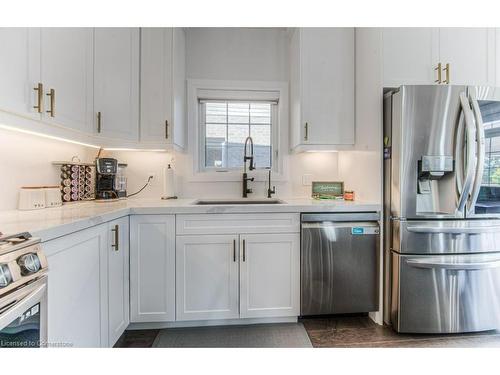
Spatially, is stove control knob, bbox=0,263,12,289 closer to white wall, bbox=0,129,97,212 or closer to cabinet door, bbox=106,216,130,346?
cabinet door, bbox=106,216,130,346

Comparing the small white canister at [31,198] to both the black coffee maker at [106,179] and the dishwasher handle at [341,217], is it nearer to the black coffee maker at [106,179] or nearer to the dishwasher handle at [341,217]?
the black coffee maker at [106,179]

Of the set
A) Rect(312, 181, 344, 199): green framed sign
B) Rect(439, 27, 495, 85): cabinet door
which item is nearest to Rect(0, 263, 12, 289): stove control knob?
Rect(312, 181, 344, 199): green framed sign

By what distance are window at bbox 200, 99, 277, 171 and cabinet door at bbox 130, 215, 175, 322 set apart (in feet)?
3.21

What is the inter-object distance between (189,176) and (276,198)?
87 cm

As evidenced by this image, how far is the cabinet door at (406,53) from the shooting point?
1849 millimetres

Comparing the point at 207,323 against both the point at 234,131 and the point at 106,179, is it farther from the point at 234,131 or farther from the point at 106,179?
the point at 234,131

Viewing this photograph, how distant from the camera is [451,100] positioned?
1650mm

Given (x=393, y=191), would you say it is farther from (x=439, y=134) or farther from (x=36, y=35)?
(x=36, y=35)

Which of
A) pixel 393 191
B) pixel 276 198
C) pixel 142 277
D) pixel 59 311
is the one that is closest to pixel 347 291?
pixel 393 191

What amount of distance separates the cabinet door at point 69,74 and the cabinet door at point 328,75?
158 cm

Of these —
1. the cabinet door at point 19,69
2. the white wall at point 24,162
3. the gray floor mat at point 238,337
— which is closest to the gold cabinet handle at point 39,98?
the cabinet door at point 19,69

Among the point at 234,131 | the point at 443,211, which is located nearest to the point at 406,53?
the point at 443,211

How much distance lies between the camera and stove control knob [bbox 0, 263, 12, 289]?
654 mm

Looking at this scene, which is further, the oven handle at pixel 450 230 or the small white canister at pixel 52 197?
Answer: the oven handle at pixel 450 230
